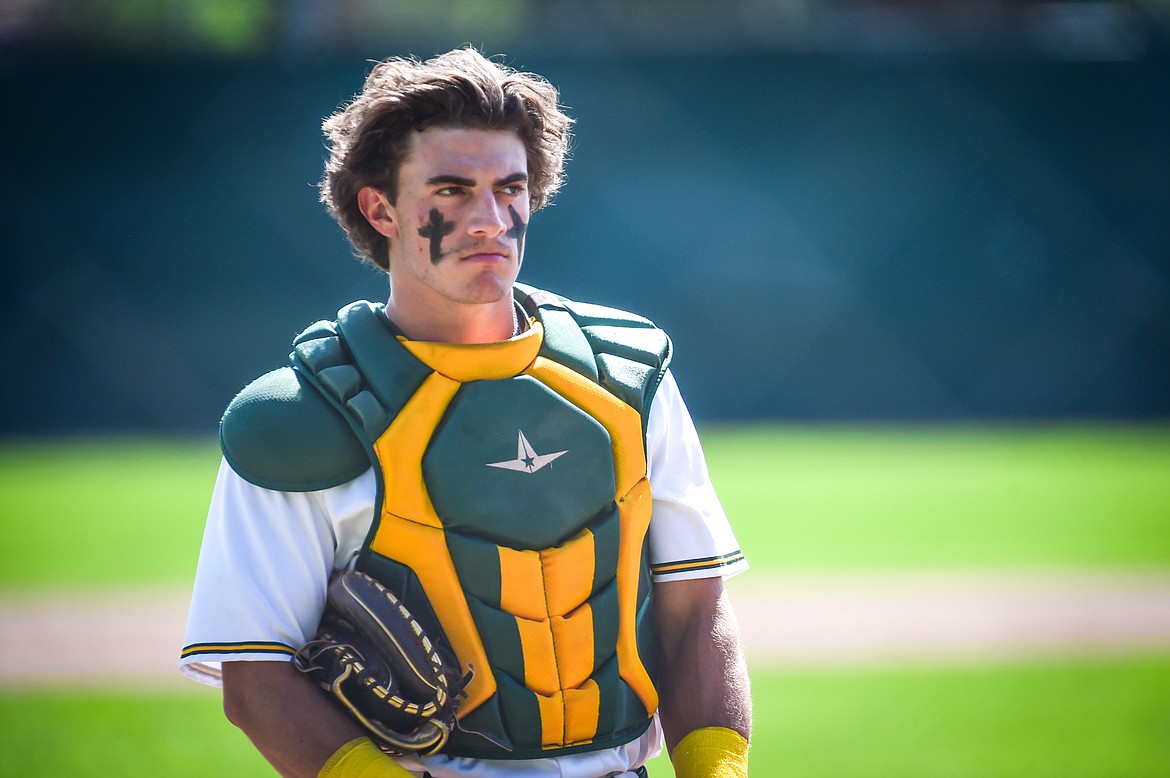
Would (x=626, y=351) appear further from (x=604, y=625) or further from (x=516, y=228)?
(x=604, y=625)

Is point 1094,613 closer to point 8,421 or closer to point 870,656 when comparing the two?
point 870,656

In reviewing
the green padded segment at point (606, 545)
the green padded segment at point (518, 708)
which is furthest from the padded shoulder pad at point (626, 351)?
the green padded segment at point (518, 708)

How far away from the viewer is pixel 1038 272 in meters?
17.5

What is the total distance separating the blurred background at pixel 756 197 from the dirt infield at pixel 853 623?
336 inches

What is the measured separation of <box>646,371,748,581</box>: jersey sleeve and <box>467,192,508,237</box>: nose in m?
0.43

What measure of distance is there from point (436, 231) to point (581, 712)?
0.90 m

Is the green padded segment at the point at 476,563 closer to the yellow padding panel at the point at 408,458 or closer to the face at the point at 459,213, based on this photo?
the yellow padding panel at the point at 408,458

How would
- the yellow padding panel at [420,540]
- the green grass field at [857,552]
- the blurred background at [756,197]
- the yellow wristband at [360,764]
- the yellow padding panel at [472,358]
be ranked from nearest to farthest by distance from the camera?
1. the yellow wristband at [360,764]
2. the yellow padding panel at [420,540]
3. the yellow padding panel at [472,358]
4. the green grass field at [857,552]
5. the blurred background at [756,197]

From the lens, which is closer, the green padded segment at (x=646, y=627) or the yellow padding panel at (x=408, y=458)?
the yellow padding panel at (x=408, y=458)

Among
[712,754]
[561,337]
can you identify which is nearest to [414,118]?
[561,337]

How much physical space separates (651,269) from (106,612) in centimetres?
1079

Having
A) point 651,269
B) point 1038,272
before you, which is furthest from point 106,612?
point 1038,272

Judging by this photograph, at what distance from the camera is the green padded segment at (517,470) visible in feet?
6.72

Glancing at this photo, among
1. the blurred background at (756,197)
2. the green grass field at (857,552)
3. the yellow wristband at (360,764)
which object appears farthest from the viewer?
the blurred background at (756,197)
